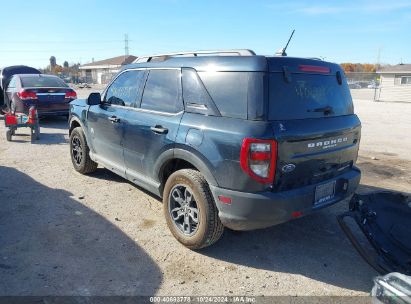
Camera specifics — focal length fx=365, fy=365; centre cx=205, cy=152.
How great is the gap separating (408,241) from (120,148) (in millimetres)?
3513

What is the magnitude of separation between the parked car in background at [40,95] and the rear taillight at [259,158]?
964cm

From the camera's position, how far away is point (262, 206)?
3252mm

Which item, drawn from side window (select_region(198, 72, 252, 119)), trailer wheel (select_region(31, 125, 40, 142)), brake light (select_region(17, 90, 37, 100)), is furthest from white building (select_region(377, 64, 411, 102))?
side window (select_region(198, 72, 252, 119))

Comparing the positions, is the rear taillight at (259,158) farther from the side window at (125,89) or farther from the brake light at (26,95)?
the brake light at (26,95)

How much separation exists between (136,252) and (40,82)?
959 centimetres

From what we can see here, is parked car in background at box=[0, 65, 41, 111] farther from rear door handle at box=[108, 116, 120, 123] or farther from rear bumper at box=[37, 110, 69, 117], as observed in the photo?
rear door handle at box=[108, 116, 120, 123]

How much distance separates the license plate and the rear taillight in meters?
0.67

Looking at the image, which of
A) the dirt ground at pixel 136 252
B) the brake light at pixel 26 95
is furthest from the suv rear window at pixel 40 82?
the dirt ground at pixel 136 252

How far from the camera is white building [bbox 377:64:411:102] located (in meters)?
30.8

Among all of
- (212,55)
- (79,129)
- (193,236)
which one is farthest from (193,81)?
(79,129)

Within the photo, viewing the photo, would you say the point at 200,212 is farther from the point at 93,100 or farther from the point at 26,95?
the point at 26,95

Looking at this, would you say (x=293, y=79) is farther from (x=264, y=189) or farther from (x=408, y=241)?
(x=408, y=241)

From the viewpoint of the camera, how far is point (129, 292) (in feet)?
10.4

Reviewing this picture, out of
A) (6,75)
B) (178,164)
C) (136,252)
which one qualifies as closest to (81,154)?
(178,164)
